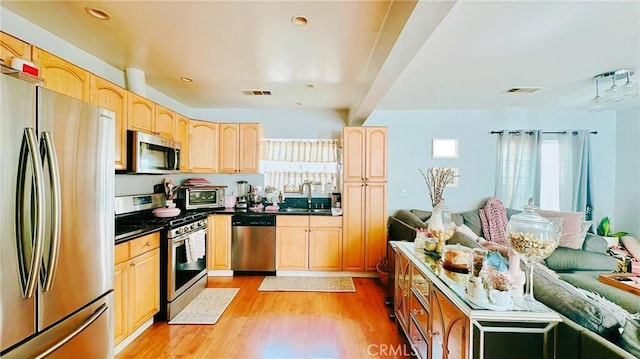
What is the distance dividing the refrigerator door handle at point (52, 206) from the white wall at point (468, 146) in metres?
3.97

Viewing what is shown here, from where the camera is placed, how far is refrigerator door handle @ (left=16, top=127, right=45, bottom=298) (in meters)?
1.15

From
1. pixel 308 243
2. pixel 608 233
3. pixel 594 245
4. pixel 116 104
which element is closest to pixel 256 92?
pixel 116 104

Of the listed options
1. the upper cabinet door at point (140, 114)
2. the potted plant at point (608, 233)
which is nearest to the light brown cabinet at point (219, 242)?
the upper cabinet door at point (140, 114)

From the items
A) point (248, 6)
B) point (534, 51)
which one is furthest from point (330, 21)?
point (534, 51)

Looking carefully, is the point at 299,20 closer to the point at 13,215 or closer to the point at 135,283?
the point at 13,215

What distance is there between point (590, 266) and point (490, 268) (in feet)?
8.93

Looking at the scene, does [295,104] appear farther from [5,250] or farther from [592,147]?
[592,147]

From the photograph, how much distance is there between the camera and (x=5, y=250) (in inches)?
43.3

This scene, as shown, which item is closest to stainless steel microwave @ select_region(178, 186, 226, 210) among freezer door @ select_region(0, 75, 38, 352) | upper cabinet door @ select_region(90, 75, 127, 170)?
upper cabinet door @ select_region(90, 75, 127, 170)

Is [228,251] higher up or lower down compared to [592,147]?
lower down

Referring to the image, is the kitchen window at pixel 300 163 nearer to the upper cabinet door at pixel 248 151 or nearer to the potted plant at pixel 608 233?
the upper cabinet door at pixel 248 151

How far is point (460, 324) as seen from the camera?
4.47ft

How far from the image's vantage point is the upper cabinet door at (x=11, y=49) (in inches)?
60.2

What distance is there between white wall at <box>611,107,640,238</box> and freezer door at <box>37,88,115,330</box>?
21.7ft
